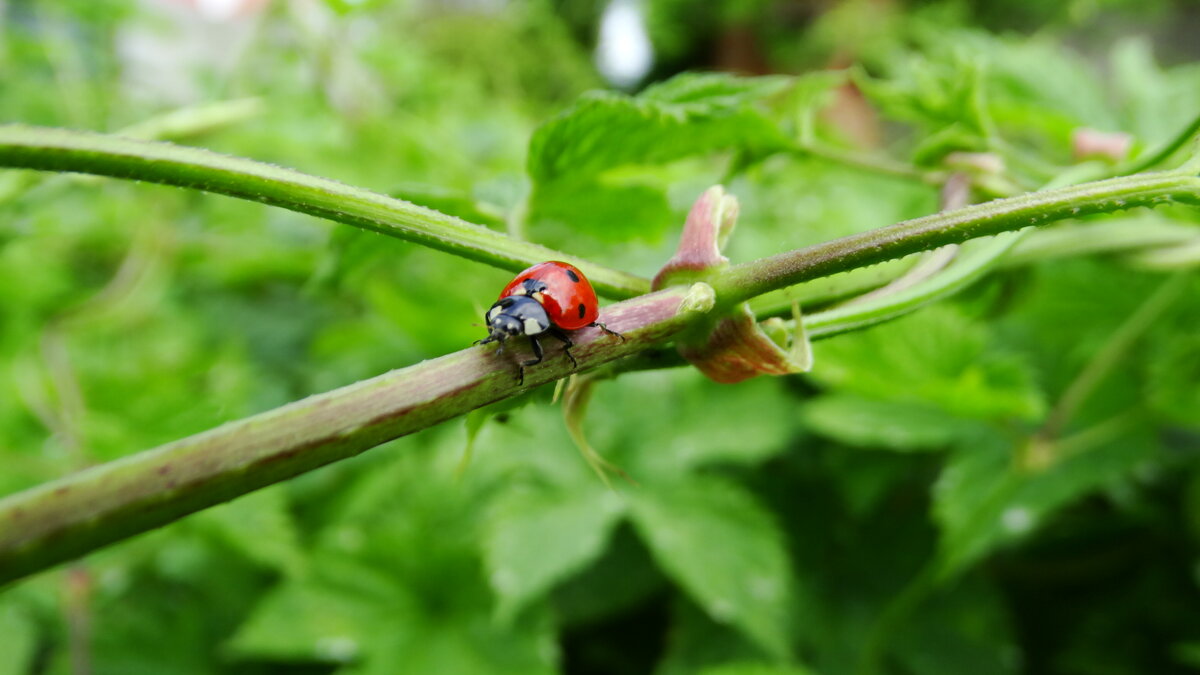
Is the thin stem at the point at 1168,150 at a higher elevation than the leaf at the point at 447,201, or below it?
below

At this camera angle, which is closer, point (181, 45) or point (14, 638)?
point (14, 638)

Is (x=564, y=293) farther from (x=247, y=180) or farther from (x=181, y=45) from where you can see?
(x=181, y=45)

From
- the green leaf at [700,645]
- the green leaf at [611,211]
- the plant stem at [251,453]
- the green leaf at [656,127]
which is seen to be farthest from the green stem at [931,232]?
the green leaf at [700,645]

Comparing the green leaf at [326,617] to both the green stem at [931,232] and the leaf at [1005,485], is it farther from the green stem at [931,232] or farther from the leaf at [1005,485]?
the green stem at [931,232]

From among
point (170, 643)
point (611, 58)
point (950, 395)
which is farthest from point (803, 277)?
point (611, 58)

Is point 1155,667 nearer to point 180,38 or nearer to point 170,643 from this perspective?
point 170,643

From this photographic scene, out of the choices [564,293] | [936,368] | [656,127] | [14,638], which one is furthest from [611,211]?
[14,638]

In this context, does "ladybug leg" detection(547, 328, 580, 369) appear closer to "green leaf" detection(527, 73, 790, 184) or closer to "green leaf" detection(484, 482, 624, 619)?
"green leaf" detection(527, 73, 790, 184)
